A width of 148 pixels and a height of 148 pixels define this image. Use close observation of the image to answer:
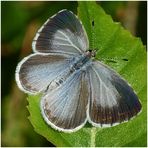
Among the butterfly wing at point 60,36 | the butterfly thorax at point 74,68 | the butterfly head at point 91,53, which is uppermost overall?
the butterfly wing at point 60,36

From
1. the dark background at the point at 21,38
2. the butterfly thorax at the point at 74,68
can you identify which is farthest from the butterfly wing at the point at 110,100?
the dark background at the point at 21,38

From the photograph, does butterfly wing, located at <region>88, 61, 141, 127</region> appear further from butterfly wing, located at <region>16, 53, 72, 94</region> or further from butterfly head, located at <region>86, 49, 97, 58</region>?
butterfly wing, located at <region>16, 53, 72, 94</region>

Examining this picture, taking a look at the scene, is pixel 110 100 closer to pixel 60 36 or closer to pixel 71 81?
pixel 71 81

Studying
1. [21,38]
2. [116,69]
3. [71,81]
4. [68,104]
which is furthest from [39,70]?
[21,38]

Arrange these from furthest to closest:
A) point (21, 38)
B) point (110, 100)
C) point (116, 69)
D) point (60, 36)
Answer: point (21, 38), point (60, 36), point (116, 69), point (110, 100)

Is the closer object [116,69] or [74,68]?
[116,69]

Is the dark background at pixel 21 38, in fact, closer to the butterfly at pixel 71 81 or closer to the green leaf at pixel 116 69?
the butterfly at pixel 71 81

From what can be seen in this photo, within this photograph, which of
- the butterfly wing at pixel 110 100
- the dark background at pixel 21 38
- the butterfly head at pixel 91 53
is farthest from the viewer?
the dark background at pixel 21 38
